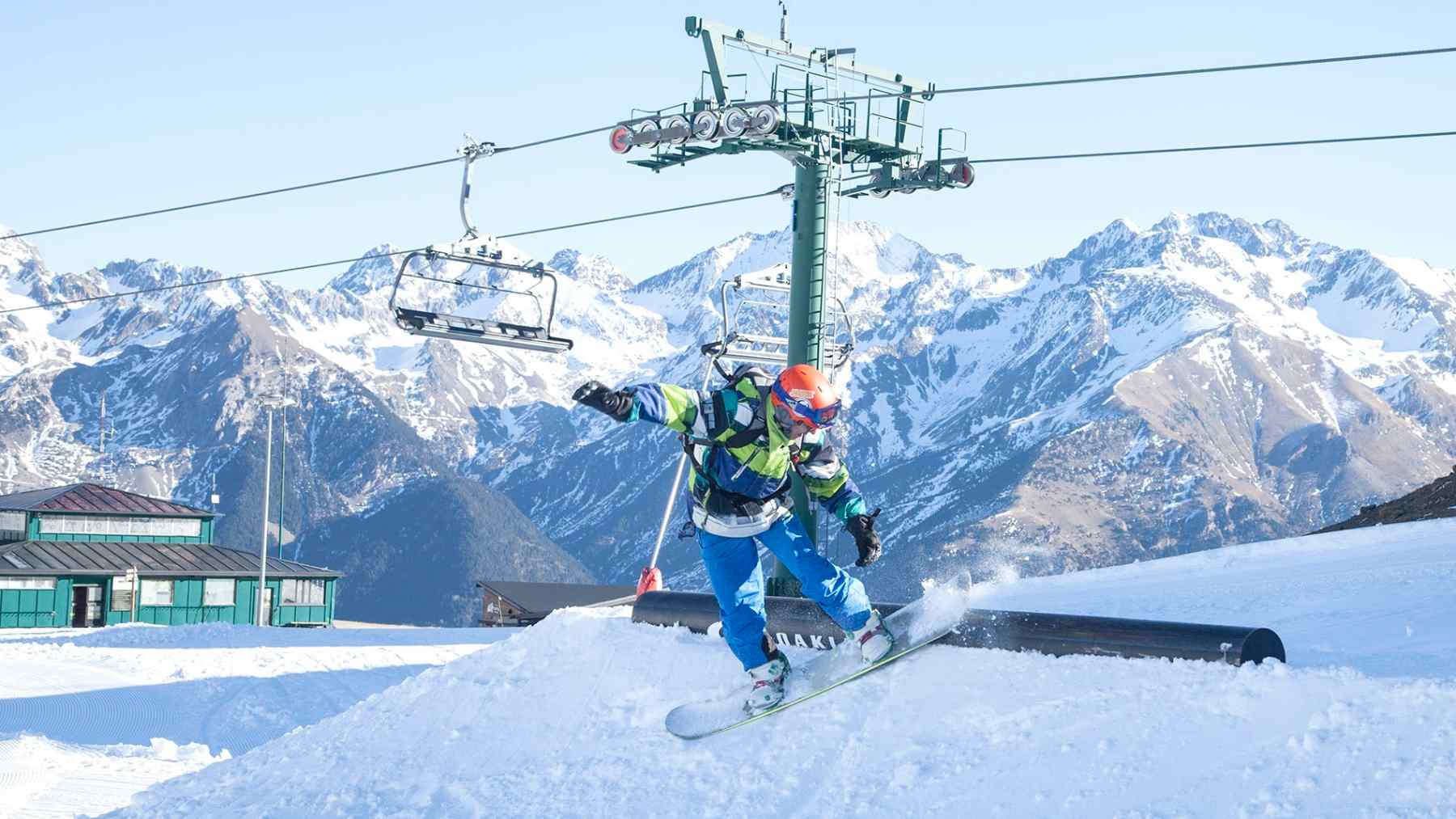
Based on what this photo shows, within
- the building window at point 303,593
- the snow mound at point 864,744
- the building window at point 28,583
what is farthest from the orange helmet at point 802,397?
the building window at point 303,593

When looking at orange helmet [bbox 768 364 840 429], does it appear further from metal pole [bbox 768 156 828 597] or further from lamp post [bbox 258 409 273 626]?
lamp post [bbox 258 409 273 626]

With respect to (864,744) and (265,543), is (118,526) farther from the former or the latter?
(864,744)

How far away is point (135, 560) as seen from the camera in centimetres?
6944

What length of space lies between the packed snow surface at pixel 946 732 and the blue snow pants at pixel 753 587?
0.55m

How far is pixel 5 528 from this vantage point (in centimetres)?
7200

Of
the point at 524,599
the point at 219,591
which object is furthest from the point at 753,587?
the point at 524,599

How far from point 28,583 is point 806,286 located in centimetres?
5513

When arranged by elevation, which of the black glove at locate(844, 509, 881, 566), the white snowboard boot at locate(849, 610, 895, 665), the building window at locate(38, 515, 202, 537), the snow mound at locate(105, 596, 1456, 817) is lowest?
the building window at locate(38, 515, 202, 537)

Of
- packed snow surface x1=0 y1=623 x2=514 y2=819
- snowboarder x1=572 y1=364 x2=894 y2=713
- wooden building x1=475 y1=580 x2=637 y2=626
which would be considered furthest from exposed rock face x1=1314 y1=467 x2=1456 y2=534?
wooden building x1=475 y1=580 x2=637 y2=626

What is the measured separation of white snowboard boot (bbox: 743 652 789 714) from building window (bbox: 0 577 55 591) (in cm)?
6106

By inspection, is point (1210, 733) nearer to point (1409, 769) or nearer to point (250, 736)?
point (1409, 769)

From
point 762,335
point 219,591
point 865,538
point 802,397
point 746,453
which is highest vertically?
point 762,335

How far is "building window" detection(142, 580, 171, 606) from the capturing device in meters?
68.9

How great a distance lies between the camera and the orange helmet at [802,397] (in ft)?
35.8
